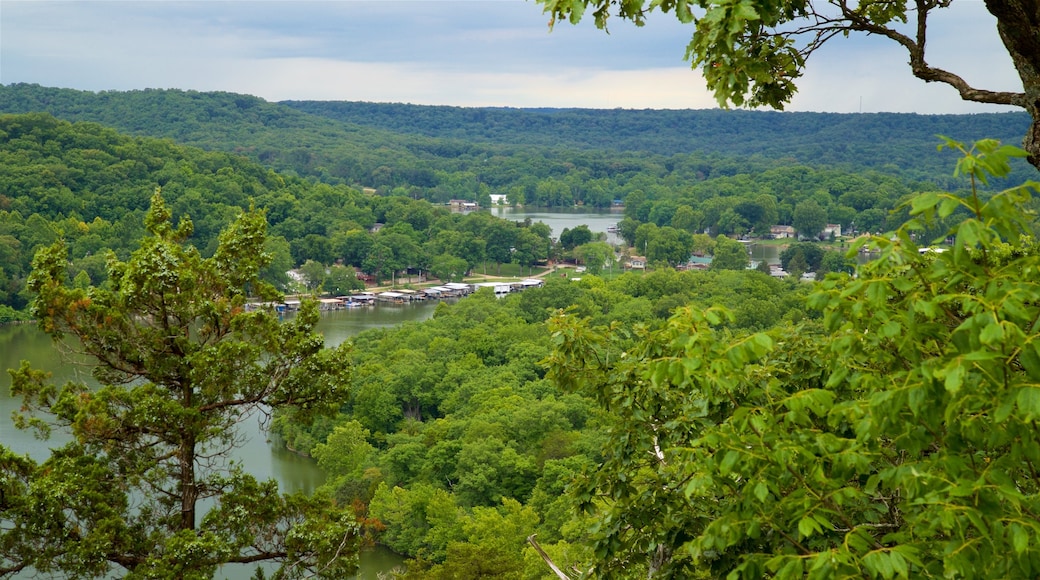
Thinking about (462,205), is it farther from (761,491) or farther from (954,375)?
(954,375)

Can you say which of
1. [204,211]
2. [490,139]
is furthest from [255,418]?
[490,139]

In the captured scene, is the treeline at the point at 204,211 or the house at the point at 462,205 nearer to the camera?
the treeline at the point at 204,211

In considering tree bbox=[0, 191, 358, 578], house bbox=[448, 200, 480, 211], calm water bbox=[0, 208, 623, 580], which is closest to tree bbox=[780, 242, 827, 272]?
calm water bbox=[0, 208, 623, 580]

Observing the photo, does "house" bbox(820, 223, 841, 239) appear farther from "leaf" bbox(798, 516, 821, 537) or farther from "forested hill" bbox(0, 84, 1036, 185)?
"leaf" bbox(798, 516, 821, 537)

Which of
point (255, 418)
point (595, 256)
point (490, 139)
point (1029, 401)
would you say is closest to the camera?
point (1029, 401)

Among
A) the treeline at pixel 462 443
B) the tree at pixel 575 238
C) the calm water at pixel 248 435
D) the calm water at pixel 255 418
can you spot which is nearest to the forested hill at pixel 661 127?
the tree at pixel 575 238

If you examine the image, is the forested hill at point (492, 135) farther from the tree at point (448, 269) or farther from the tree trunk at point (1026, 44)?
the tree trunk at point (1026, 44)

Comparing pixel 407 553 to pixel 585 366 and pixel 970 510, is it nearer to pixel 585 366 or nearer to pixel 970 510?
pixel 585 366
